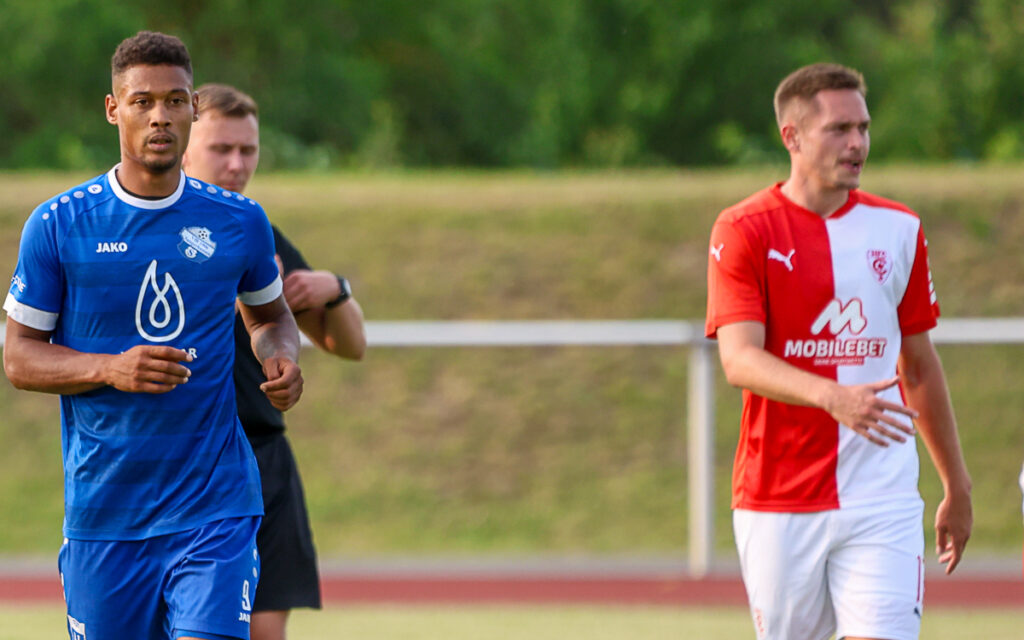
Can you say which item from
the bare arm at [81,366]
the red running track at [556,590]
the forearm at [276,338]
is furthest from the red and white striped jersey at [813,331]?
the red running track at [556,590]

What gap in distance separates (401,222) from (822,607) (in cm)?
1099

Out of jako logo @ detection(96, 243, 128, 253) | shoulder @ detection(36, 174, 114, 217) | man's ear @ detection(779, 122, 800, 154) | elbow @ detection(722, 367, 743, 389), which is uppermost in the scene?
man's ear @ detection(779, 122, 800, 154)

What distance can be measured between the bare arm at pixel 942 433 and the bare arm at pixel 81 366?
7.52 feet

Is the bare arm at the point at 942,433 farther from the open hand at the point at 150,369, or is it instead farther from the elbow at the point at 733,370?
the open hand at the point at 150,369

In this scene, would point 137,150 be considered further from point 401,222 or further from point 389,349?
point 401,222

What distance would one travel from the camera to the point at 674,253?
1466 cm

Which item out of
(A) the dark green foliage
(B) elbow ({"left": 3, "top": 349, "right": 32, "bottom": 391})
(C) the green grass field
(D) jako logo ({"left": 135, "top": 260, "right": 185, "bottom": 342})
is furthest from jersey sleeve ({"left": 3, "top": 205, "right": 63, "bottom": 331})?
(A) the dark green foliage

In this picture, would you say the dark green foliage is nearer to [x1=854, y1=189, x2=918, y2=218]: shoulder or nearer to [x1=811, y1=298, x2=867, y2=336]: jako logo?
[x1=854, y1=189, x2=918, y2=218]: shoulder

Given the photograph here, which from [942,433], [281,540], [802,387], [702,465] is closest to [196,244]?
[281,540]

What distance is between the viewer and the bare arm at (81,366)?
3512mm

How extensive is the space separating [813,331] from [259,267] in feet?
5.47

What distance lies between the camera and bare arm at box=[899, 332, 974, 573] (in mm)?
4543

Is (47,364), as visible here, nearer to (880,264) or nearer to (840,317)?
(840,317)

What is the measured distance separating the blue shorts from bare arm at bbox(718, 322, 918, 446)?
1.53 meters
